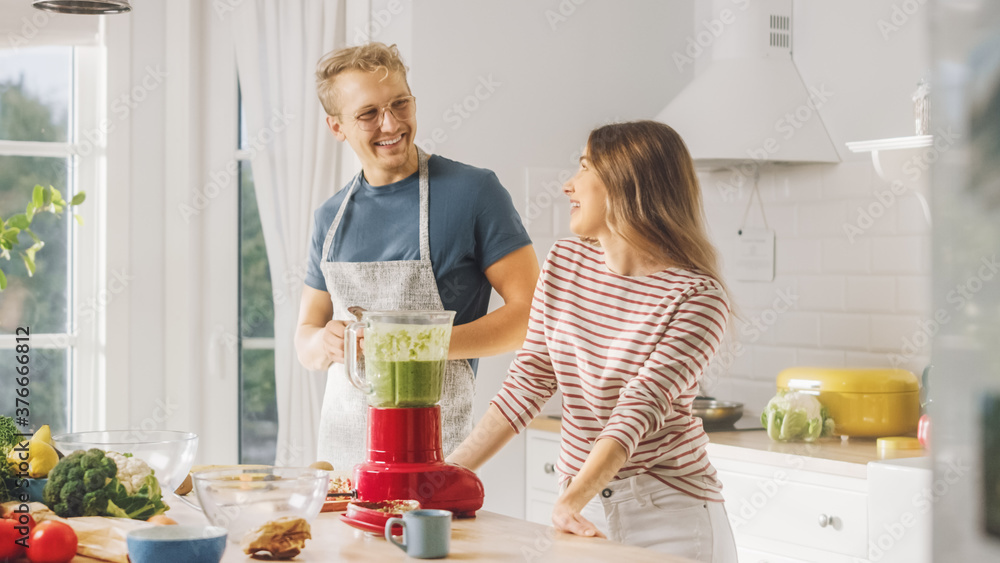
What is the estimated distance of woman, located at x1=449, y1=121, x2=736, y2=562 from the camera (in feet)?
4.71

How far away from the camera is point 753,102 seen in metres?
2.98

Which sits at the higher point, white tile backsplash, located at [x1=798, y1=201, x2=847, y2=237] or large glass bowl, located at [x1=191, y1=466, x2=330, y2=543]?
white tile backsplash, located at [x1=798, y1=201, x2=847, y2=237]

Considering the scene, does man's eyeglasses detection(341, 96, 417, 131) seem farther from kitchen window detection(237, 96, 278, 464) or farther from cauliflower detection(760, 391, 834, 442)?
cauliflower detection(760, 391, 834, 442)

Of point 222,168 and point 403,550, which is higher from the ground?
point 222,168

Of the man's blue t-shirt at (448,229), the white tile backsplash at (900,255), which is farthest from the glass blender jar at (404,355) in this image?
the white tile backsplash at (900,255)

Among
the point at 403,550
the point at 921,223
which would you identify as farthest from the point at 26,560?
the point at 921,223

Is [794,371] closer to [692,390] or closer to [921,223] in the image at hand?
[921,223]

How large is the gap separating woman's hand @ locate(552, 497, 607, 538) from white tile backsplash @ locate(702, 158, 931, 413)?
174 centimetres

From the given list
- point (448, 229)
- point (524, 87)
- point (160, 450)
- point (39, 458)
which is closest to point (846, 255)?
point (524, 87)

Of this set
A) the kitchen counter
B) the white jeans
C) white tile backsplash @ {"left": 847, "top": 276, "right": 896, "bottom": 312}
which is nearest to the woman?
the white jeans

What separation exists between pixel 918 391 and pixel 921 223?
47 cm

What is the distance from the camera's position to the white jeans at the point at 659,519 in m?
1.47

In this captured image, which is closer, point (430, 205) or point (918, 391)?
point (430, 205)

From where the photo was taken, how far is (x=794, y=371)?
274cm
